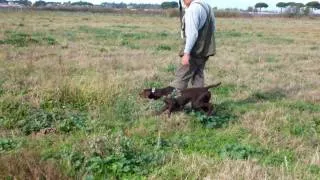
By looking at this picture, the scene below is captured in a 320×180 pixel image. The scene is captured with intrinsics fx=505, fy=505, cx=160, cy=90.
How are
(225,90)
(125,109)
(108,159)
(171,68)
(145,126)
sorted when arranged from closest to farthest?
(108,159)
(145,126)
(125,109)
(225,90)
(171,68)

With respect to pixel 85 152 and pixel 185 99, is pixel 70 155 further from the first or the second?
pixel 185 99

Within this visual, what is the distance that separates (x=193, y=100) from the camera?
7398 millimetres

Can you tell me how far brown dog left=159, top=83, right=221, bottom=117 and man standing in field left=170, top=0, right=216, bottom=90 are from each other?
0.29 meters

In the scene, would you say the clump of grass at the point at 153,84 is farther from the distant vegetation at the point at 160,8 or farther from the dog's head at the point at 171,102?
the distant vegetation at the point at 160,8

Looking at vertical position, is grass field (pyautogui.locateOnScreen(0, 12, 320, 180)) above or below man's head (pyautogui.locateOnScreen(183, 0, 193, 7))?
below

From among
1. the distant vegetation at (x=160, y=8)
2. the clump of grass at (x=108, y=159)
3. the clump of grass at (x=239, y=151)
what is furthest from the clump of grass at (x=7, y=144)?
the distant vegetation at (x=160, y=8)

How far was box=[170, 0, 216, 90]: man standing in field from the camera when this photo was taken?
717 centimetres

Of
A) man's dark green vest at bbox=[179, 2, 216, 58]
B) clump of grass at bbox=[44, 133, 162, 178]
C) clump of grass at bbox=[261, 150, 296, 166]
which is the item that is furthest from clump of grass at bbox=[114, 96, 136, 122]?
clump of grass at bbox=[261, 150, 296, 166]

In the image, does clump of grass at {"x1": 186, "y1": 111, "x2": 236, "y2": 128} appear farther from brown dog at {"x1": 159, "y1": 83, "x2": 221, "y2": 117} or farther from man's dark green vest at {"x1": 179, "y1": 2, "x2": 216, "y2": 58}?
man's dark green vest at {"x1": 179, "y1": 2, "x2": 216, "y2": 58}

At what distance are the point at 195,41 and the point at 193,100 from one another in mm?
863

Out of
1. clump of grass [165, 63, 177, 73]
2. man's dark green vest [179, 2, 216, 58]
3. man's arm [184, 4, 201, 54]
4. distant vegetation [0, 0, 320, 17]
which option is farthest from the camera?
distant vegetation [0, 0, 320, 17]

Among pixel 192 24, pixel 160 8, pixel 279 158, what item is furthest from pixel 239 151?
pixel 160 8

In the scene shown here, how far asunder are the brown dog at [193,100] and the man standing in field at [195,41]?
286mm

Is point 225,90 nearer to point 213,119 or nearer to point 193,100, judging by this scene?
point 193,100
